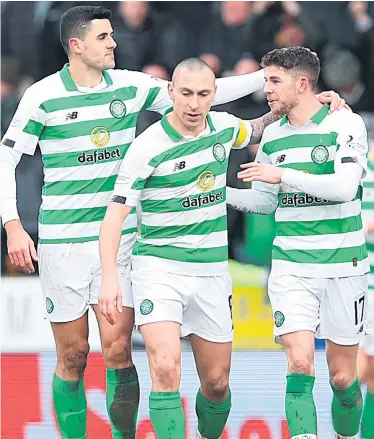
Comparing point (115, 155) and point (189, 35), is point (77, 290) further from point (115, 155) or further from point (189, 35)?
point (189, 35)

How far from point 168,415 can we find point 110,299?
584 mm

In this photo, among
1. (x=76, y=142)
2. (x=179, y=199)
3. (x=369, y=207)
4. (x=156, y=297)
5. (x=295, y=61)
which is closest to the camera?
(x=156, y=297)

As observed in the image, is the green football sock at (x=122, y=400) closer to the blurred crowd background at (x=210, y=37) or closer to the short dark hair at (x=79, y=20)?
the short dark hair at (x=79, y=20)

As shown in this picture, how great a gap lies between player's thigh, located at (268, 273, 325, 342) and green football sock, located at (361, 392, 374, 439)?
2.77ft

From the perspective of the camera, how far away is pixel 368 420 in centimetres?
679

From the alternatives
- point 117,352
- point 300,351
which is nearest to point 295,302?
point 300,351

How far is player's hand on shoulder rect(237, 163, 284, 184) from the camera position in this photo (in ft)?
19.4

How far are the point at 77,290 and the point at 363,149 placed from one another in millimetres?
1552

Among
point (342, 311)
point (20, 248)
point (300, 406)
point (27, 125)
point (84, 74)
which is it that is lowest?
point (300, 406)

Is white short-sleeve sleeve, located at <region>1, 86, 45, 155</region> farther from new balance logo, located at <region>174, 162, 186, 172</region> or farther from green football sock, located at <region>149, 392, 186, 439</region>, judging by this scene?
green football sock, located at <region>149, 392, 186, 439</region>

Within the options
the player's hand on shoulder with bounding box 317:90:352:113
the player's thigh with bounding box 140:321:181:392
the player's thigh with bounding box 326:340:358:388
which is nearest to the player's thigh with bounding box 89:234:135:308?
the player's thigh with bounding box 140:321:181:392

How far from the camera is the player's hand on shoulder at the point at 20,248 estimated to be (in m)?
6.10

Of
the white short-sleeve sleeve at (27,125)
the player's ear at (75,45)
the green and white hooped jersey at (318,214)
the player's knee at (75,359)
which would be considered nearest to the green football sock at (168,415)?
the player's knee at (75,359)

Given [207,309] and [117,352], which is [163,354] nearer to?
[207,309]
